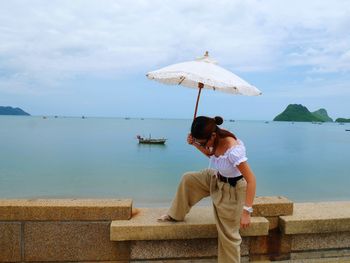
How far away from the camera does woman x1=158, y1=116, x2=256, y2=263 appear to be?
312cm

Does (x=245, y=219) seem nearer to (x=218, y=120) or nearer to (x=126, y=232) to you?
(x=218, y=120)

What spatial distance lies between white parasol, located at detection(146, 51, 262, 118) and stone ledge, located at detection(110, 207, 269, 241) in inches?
50.7

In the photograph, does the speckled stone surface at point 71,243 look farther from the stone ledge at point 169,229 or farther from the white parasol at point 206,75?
the white parasol at point 206,75

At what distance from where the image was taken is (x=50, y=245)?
347 cm

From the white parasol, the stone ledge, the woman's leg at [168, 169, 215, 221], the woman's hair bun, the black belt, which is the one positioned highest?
the white parasol

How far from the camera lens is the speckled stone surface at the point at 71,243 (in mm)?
3447

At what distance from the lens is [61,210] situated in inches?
135

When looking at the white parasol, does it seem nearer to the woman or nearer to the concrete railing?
the woman

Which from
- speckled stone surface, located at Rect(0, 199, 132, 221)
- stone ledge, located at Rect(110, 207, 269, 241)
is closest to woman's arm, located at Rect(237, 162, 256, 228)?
stone ledge, located at Rect(110, 207, 269, 241)

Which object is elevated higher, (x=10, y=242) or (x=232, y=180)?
(x=232, y=180)

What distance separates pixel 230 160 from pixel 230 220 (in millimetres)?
552

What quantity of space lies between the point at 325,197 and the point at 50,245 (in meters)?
20.4

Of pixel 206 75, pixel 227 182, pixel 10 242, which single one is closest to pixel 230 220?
pixel 227 182

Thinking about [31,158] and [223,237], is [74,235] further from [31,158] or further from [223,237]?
[31,158]
